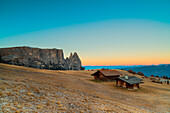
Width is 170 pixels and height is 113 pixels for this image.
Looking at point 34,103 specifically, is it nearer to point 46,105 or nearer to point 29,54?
point 46,105

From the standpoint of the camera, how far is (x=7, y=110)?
764cm

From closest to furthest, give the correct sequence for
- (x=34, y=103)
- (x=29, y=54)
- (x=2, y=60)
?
(x=34, y=103) < (x=2, y=60) < (x=29, y=54)

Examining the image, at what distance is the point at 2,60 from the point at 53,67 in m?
34.3

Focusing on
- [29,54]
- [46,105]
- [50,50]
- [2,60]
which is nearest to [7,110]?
[46,105]

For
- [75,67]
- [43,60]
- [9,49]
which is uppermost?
[9,49]

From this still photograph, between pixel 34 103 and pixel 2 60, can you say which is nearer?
pixel 34 103

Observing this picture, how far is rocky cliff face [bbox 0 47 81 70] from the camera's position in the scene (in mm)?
60094

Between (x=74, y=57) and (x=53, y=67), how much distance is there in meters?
25.3

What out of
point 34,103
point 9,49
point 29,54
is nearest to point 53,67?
point 29,54

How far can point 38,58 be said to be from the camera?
7481 centimetres

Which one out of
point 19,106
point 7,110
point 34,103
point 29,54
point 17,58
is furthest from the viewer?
point 29,54

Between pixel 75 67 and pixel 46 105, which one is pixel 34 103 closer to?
pixel 46 105

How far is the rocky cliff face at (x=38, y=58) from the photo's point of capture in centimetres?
6009

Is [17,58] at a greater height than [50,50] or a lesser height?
lesser
